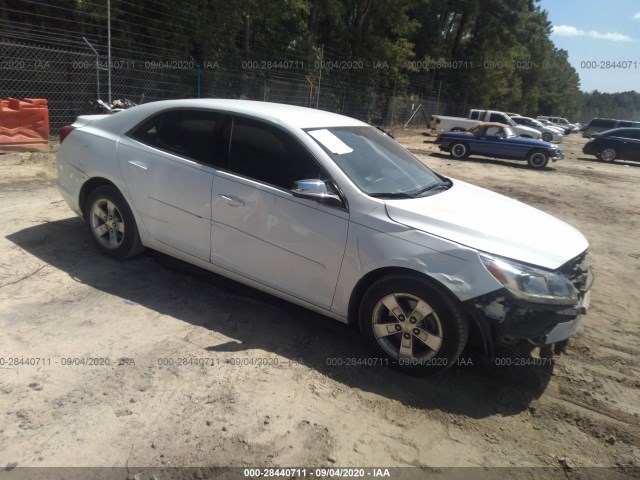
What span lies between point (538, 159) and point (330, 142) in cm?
1623

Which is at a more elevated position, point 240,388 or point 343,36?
point 343,36

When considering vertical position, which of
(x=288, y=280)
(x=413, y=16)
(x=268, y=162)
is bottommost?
(x=288, y=280)

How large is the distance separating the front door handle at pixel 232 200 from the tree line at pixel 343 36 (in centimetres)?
1044

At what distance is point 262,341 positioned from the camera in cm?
364

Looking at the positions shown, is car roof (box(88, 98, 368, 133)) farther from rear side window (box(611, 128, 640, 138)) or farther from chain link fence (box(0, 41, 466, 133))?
rear side window (box(611, 128, 640, 138))

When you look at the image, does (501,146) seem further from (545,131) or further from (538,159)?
(545,131)

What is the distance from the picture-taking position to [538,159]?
17.8 metres

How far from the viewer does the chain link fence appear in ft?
38.0

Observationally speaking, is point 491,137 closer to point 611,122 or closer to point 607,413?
point 607,413

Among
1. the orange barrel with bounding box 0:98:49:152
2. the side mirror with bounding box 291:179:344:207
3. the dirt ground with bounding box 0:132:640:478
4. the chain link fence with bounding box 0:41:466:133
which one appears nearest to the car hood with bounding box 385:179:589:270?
the side mirror with bounding box 291:179:344:207

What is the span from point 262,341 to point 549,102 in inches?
3881

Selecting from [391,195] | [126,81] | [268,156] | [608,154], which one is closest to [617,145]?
[608,154]

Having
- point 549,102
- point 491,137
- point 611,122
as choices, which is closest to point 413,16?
point 611,122

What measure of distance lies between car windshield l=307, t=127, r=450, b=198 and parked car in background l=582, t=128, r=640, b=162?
22143mm
